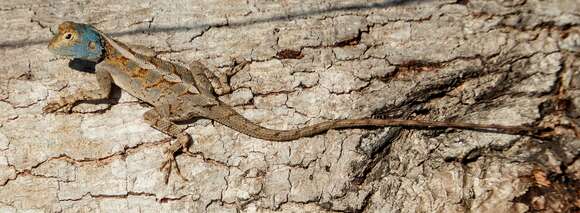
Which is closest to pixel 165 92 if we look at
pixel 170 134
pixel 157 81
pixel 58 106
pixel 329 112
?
pixel 157 81

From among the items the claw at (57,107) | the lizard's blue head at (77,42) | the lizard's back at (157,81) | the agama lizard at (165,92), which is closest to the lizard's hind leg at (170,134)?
the agama lizard at (165,92)

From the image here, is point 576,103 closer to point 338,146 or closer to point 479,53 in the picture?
point 479,53

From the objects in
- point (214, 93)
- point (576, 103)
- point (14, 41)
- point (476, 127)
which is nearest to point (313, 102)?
point (214, 93)

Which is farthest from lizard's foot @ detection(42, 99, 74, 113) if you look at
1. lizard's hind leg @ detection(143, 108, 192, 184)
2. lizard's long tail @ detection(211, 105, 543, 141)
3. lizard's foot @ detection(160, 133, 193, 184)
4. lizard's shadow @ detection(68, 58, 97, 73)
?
lizard's long tail @ detection(211, 105, 543, 141)

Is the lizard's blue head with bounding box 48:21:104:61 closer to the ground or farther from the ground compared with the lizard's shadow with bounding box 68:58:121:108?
farther from the ground

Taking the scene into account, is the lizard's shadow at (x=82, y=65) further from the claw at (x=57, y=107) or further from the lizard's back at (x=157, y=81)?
the claw at (x=57, y=107)

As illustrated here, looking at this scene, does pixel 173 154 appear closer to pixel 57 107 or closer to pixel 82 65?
pixel 57 107

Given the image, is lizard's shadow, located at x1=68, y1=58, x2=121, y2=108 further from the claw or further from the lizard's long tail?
the lizard's long tail
